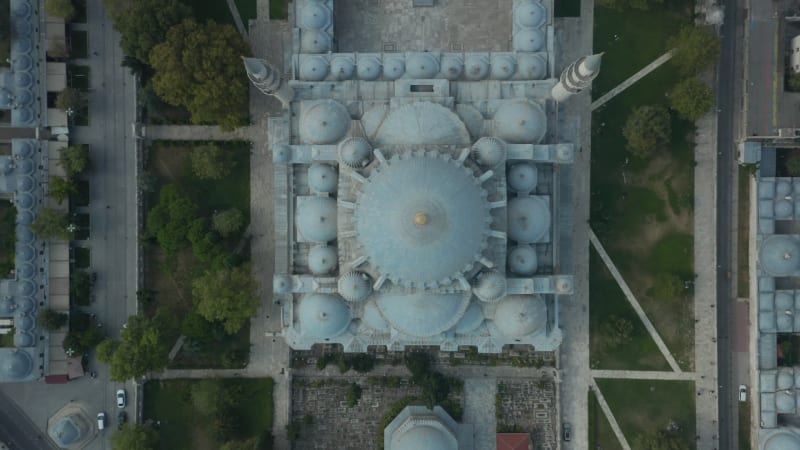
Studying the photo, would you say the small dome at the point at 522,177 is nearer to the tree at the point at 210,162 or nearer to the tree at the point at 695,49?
the tree at the point at 695,49

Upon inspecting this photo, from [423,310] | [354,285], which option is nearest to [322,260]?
[354,285]

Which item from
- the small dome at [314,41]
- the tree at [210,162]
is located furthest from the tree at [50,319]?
the small dome at [314,41]

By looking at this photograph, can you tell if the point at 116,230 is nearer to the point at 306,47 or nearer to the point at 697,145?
the point at 306,47

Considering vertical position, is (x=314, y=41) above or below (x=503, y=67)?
above

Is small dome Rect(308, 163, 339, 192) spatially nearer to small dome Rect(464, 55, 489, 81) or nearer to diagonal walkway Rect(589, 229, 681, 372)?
small dome Rect(464, 55, 489, 81)

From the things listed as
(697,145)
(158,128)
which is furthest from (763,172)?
(158,128)

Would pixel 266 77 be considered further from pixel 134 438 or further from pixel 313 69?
pixel 134 438

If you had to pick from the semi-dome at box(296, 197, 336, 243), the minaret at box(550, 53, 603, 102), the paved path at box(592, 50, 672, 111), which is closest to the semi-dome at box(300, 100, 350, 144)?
the semi-dome at box(296, 197, 336, 243)
